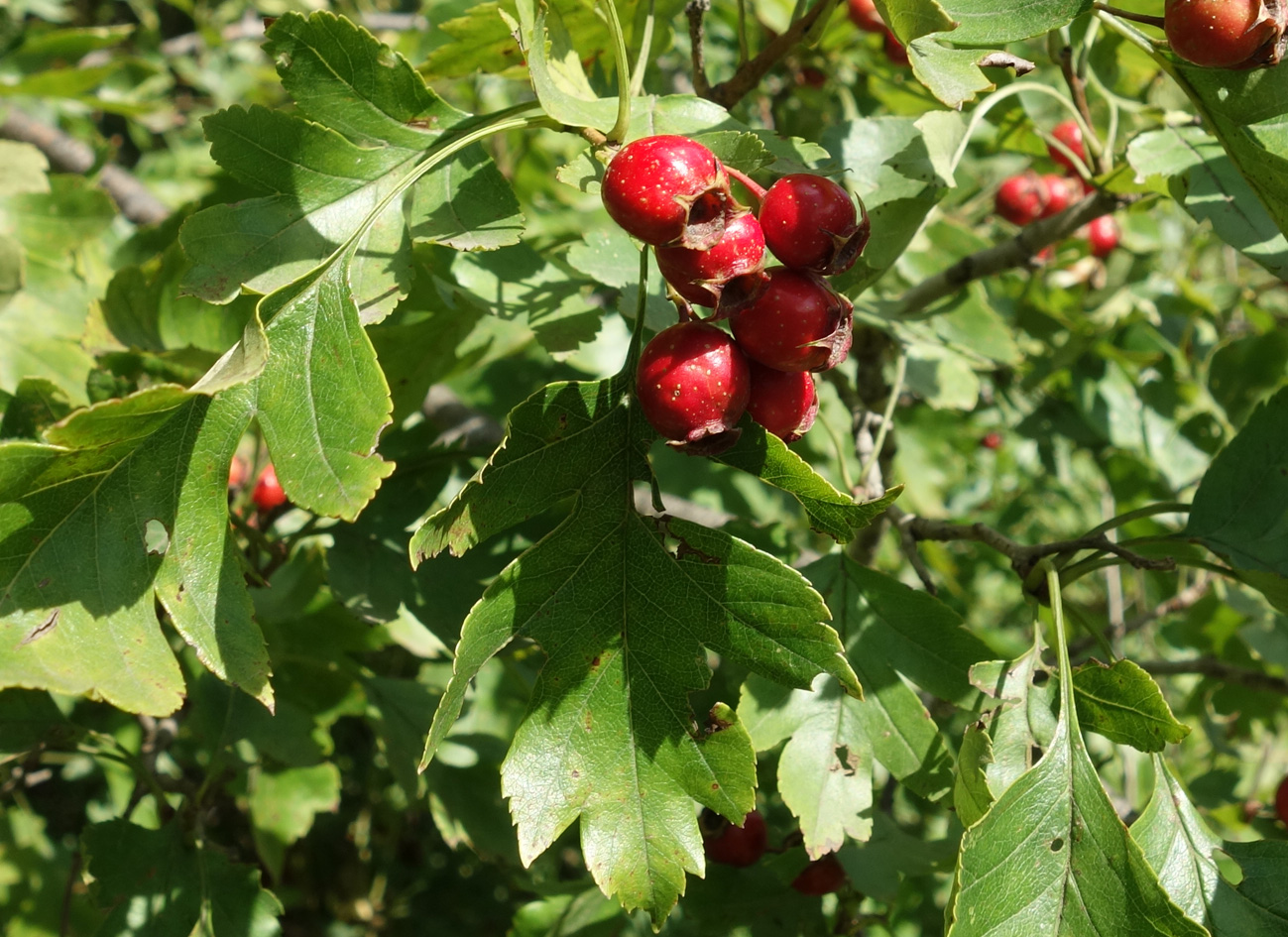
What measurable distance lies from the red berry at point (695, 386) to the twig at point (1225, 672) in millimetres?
1464

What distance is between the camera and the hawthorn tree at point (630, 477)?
1019mm

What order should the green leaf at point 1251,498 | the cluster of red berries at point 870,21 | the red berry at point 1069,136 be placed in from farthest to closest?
the cluster of red berries at point 870,21, the red berry at point 1069,136, the green leaf at point 1251,498

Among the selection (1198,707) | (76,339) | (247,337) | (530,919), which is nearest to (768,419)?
(247,337)

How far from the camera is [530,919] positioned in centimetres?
176

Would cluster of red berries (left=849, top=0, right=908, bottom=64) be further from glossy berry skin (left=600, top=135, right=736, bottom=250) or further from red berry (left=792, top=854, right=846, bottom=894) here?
red berry (left=792, top=854, right=846, bottom=894)

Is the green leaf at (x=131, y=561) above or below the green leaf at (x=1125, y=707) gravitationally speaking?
above

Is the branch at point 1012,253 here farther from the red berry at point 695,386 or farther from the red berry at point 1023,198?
the red berry at point 695,386

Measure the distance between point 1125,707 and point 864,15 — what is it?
184 cm

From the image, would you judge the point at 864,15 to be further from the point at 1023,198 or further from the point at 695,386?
the point at 695,386

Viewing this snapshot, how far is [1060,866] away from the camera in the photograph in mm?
1143

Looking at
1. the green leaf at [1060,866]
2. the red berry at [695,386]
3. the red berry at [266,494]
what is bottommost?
the red berry at [266,494]

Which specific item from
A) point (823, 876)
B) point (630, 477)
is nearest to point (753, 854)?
Answer: point (823, 876)

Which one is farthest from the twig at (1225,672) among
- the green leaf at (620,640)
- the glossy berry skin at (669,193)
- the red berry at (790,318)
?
the glossy berry skin at (669,193)

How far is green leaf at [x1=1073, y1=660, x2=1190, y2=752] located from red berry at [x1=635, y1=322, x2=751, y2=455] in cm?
58
